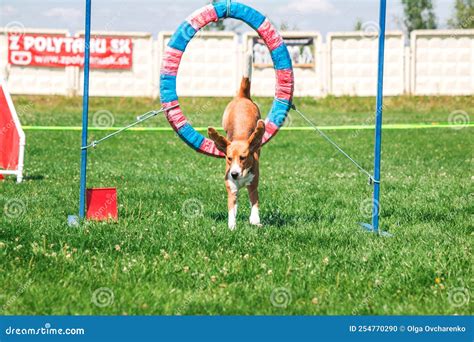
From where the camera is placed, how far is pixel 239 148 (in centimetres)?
667

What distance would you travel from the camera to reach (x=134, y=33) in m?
32.7

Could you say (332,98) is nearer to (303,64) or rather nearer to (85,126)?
(303,64)

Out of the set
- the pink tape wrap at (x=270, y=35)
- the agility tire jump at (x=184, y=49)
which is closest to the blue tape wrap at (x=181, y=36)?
the agility tire jump at (x=184, y=49)

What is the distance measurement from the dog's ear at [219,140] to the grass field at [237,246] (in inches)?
28.1

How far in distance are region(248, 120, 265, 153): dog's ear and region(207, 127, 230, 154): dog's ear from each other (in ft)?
0.72

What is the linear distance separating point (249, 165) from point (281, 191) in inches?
110

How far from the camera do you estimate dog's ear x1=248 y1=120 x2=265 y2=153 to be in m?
6.61

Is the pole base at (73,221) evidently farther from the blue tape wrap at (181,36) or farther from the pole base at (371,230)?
the pole base at (371,230)

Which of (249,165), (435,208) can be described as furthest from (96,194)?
(435,208)

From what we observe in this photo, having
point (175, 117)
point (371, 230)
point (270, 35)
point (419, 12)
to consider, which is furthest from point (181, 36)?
point (419, 12)

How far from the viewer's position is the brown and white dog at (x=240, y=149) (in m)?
6.64

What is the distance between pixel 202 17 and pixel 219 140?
1273 mm

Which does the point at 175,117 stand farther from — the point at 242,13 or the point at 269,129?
the point at 242,13

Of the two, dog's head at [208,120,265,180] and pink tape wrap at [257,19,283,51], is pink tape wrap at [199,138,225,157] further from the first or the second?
pink tape wrap at [257,19,283,51]
